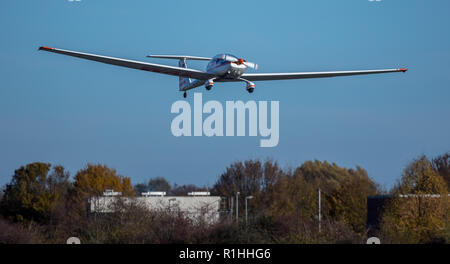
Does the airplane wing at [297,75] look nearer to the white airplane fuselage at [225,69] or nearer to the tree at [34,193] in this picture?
the white airplane fuselage at [225,69]

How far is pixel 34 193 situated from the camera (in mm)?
75438

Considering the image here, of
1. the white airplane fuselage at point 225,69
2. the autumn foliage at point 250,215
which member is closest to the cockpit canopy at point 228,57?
the white airplane fuselage at point 225,69

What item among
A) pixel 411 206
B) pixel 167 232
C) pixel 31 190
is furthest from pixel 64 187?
pixel 167 232

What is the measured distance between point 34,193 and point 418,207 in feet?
153

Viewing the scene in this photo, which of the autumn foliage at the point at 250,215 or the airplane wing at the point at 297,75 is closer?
the autumn foliage at the point at 250,215

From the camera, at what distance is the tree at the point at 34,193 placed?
69.0 meters

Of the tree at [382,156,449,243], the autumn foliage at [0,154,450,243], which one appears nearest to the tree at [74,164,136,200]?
the autumn foliage at [0,154,450,243]

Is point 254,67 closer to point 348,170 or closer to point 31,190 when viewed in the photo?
point 31,190

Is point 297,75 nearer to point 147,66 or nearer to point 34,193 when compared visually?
point 147,66

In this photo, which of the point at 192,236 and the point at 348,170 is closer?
the point at 192,236

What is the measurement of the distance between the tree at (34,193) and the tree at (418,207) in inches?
1317

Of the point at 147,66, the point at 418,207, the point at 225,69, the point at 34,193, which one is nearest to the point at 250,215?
the point at 225,69
